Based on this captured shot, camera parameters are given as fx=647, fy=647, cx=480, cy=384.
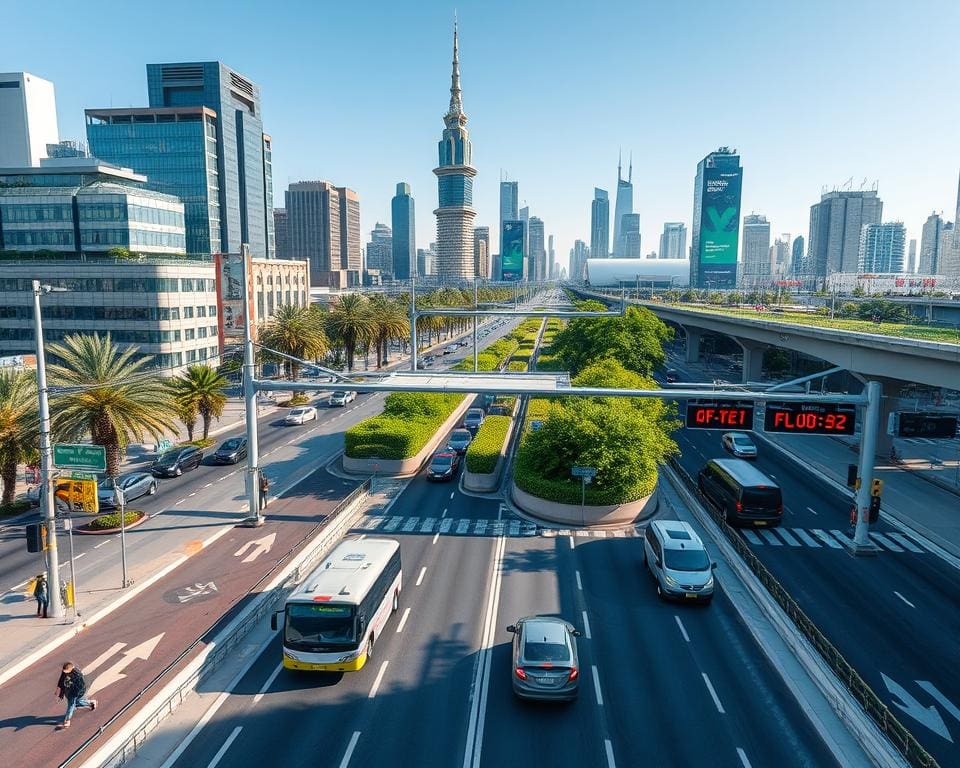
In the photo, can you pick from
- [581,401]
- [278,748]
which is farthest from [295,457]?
[278,748]

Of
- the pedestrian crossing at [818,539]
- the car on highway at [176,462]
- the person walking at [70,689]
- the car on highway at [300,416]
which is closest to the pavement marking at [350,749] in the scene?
the person walking at [70,689]

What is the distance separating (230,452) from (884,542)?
37.7 m

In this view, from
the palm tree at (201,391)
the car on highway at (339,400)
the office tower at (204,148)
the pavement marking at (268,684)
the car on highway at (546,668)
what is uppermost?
the office tower at (204,148)

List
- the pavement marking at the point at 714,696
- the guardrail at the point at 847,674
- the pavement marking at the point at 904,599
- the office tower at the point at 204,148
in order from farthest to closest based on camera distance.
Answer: the office tower at the point at 204,148 < the pavement marking at the point at 904,599 < the pavement marking at the point at 714,696 < the guardrail at the point at 847,674

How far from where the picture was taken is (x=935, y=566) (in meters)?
27.1

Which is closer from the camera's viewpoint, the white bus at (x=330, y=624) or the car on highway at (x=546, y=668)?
the car on highway at (x=546, y=668)

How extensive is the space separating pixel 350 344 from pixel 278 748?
59.6 meters

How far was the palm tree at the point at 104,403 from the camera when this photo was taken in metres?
30.9

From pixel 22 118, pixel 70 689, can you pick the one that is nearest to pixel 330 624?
pixel 70 689

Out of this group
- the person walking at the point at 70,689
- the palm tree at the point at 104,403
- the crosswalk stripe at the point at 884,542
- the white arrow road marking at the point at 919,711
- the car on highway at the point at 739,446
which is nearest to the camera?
the person walking at the point at 70,689

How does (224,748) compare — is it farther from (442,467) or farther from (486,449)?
(486,449)

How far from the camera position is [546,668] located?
1653 cm

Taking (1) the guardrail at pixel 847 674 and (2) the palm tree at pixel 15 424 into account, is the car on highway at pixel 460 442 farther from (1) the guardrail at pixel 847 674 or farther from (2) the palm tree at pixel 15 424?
(2) the palm tree at pixel 15 424

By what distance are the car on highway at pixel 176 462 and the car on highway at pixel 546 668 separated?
2965cm
